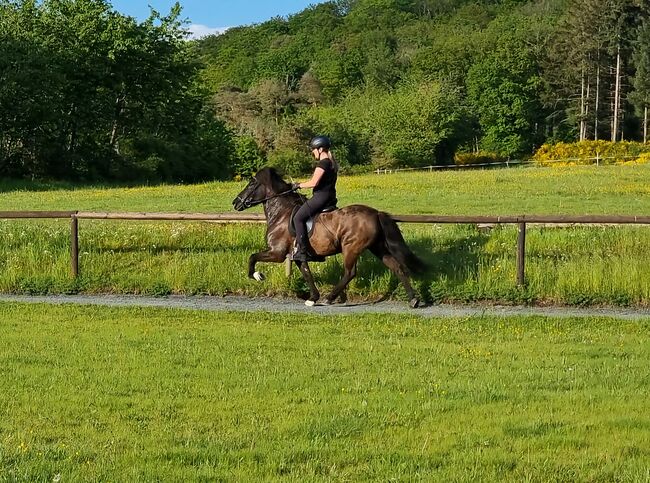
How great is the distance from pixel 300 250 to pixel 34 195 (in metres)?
32.1

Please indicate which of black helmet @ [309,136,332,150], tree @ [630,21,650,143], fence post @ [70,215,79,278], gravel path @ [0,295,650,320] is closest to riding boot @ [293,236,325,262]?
gravel path @ [0,295,650,320]

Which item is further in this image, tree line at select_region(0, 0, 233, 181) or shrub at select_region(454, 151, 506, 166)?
shrub at select_region(454, 151, 506, 166)

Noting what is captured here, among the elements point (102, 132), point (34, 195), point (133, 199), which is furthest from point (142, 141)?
point (133, 199)

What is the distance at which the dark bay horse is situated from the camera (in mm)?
14078

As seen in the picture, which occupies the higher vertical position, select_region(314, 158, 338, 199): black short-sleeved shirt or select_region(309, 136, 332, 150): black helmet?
select_region(309, 136, 332, 150): black helmet

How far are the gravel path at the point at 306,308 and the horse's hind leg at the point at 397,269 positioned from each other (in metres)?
0.17

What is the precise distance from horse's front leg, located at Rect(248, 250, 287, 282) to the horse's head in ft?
3.01

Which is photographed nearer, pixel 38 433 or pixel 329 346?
pixel 38 433

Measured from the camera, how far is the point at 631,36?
94875mm

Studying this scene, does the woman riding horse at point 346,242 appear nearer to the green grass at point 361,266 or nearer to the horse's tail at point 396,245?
the horse's tail at point 396,245

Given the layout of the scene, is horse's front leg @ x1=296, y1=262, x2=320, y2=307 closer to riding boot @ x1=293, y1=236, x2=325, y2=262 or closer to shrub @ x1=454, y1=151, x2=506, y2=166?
riding boot @ x1=293, y1=236, x2=325, y2=262

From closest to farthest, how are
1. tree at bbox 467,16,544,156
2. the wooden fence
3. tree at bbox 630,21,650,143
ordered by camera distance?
the wooden fence, tree at bbox 630,21,650,143, tree at bbox 467,16,544,156

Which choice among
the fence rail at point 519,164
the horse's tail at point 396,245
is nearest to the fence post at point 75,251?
the horse's tail at point 396,245

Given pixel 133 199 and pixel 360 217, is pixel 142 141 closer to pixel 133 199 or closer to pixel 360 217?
pixel 133 199
